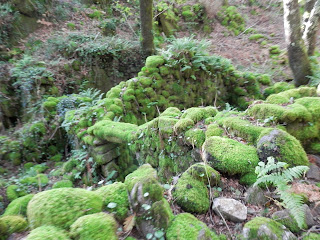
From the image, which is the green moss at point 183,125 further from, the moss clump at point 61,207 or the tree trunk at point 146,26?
the tree trunk at point 146,26

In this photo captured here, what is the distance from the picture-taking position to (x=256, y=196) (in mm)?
2029

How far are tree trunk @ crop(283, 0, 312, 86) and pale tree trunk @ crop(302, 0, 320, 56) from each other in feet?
2.65

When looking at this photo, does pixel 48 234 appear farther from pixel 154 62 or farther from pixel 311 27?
pixel 311 27

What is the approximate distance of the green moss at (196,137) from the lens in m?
3.10

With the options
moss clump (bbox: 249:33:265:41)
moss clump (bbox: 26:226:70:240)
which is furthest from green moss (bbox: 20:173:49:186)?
moss clump (bbox: 249:33:265:41)

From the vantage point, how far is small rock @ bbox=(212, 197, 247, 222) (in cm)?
183

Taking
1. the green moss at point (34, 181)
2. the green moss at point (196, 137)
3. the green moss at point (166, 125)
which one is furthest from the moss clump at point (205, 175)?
the green moss at point (34, 181)

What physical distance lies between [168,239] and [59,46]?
8.88 m

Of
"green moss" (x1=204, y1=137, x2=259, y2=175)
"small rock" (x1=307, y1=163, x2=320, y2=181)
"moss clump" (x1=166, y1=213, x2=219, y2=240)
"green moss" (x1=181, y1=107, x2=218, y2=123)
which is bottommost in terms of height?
"small rock" (x1=307, y1=163, x2=320, y2=181)

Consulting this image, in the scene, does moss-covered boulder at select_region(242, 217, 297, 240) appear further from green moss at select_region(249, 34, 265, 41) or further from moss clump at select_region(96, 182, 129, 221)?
green moss at select_region(249, 34, 265, 41)

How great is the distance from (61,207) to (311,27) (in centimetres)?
780

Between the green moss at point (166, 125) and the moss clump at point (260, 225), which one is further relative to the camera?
the green moss at point (166, 125)

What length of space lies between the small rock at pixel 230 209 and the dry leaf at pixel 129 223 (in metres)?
0.81

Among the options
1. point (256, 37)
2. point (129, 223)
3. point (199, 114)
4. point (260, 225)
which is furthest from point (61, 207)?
point (256, 37)
